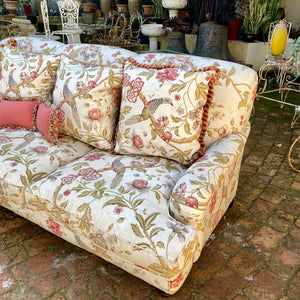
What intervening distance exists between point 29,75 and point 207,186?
1389mm

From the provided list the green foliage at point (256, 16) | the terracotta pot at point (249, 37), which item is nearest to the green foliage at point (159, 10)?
the green foliage at point (256, 16)

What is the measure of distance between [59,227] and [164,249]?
2.04ft

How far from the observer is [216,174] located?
127cm

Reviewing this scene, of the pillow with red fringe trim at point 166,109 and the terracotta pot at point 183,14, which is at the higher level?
the terracotta pot at point 183,14

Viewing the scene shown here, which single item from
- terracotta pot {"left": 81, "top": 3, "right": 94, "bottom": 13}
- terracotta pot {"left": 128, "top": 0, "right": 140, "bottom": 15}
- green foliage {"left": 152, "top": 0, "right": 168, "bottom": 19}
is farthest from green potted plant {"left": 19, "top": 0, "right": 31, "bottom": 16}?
green foliage {"left": 152, "top": 0, "right": 168, "bottom": 19}

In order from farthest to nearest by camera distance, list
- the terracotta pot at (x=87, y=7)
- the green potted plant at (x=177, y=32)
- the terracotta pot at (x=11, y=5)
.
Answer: the terracotta pot at (x=87, y=7), the terracotta pot at (x=11, y=5), the green potted plant at (x=177, y=32)

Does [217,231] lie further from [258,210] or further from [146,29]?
[146,29]

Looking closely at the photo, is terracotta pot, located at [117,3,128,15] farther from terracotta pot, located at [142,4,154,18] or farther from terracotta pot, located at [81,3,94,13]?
terracotta pot, located at [81,3,94,13]

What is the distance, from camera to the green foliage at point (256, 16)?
15.0ft

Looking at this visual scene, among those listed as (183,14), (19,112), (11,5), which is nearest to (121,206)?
(19,112)

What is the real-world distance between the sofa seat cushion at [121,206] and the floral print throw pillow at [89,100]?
160mm

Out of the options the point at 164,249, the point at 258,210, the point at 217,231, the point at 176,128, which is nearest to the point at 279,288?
the point at 217,231

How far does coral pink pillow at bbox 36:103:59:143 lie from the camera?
1.68 metres

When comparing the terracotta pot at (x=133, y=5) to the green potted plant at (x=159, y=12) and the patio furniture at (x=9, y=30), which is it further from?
the patio furniture at (x=9, y=30)
